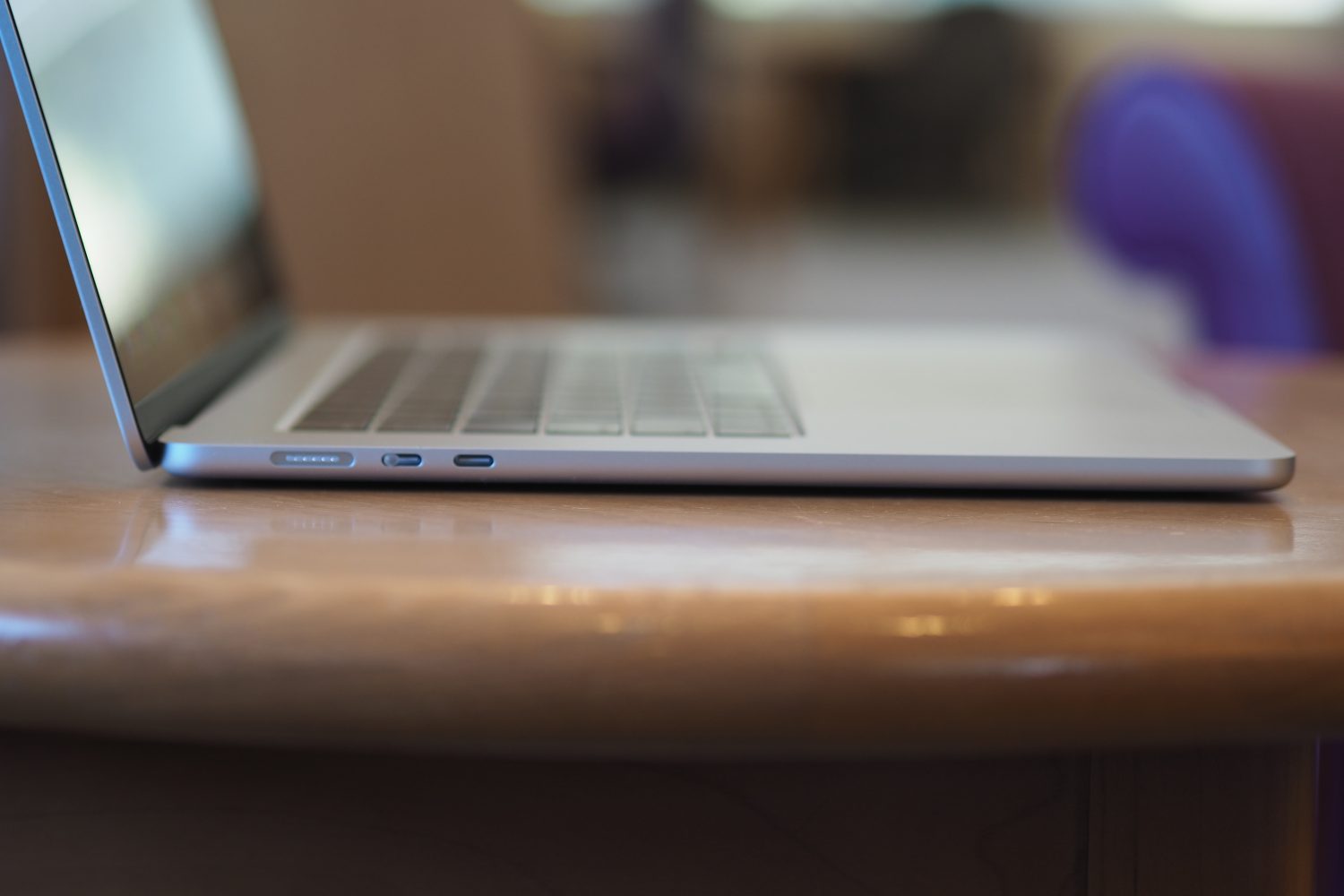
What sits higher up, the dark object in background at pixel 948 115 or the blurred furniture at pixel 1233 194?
the blurred furniture at pixel 1233 194

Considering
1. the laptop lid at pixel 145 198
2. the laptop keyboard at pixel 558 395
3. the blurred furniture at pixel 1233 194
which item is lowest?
the blurred furniture at pixel 1233 194

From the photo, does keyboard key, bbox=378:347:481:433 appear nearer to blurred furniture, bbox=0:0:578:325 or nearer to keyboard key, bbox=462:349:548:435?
keyboard key, bbox=462:349:548:435

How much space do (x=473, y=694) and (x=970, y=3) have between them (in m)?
4.62

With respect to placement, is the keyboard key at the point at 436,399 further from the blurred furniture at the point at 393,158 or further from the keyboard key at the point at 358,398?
the blurred furniture at the point at 393,158

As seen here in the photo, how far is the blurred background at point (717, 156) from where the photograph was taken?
40.8 inches

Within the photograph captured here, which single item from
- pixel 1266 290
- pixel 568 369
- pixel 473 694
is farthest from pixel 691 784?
pixel 1266 290

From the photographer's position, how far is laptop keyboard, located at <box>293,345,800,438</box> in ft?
1.03

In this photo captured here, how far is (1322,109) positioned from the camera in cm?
73

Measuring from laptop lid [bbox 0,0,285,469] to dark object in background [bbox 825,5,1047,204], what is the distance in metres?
4.30

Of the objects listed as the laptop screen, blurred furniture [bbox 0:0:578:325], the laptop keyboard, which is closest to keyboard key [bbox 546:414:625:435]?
the laptop keyboard

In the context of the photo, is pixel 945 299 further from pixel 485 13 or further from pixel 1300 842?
pixel 1300 842

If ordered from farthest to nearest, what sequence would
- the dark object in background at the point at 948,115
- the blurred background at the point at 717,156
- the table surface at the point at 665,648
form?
the dark object in background at the point at 948,115, the blurred background at the point at 717,156, the table surface at the point at 665,648

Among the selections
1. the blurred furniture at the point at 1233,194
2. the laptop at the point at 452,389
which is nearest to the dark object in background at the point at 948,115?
the blurred furniture at the point at 1233,194

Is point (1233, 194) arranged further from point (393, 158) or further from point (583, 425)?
point (393, 158)
